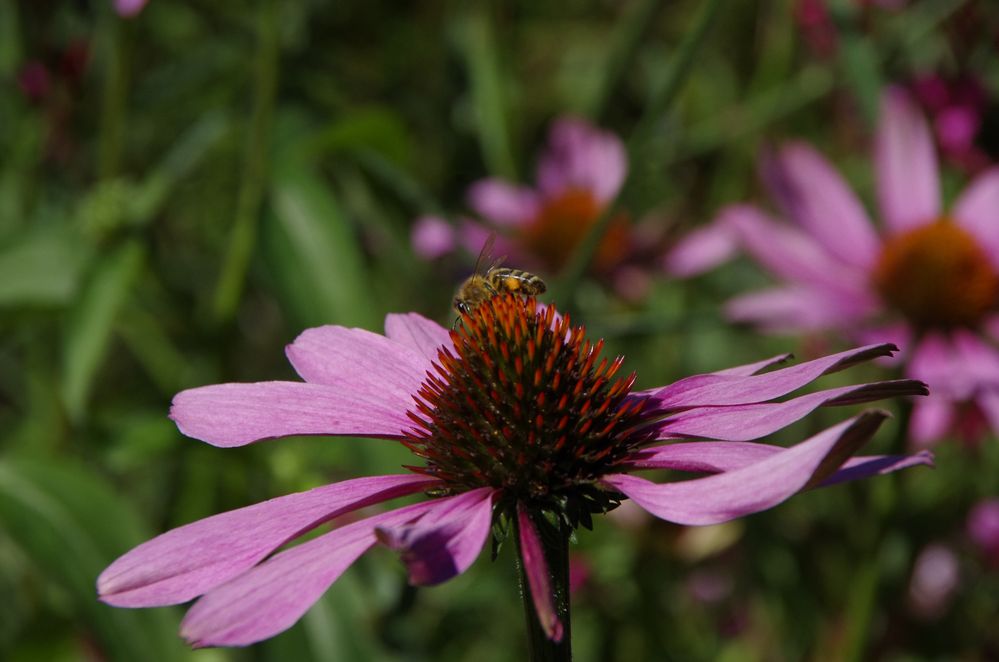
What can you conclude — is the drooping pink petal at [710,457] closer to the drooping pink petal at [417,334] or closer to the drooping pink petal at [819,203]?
the drooping pink petal at [417,334]

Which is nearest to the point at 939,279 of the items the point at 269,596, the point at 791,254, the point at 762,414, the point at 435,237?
the point at 791,254

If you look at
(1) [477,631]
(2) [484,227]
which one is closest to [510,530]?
(1) [477,631]

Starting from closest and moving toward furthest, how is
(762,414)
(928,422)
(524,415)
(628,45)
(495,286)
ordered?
(762,414) → (524,415) → (495,286) → (628,45) → (928,422)

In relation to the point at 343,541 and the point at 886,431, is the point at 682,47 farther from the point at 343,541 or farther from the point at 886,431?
the point at 886,431

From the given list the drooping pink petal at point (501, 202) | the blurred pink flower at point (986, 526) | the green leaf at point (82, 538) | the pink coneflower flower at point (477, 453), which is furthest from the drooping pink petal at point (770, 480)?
the drooping pink petal at point (501, 202)

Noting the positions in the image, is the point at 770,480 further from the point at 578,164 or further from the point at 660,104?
the point at 578,164
